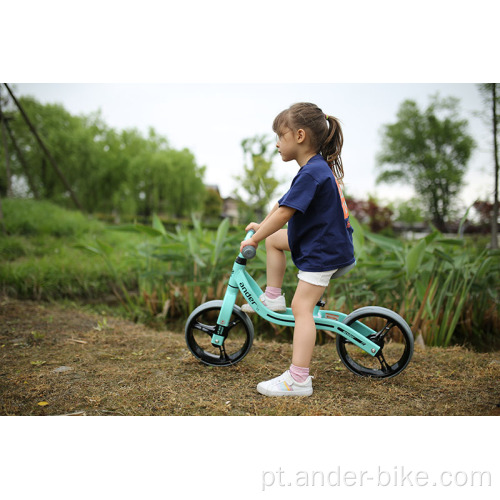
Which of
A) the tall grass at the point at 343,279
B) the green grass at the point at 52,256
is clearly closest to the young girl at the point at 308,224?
the tall grass at the point at 343,279

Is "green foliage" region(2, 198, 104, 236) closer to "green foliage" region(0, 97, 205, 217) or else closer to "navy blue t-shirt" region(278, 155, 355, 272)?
"green foliage" region(0, 97, 205, 217)

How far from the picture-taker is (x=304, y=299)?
5.35ft

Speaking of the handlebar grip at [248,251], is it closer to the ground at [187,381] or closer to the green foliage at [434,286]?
the ground at [187,381]

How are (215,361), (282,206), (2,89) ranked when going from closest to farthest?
(282,206)
(215,361)
(2,89)

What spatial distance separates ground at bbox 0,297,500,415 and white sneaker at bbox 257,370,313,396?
38 mm

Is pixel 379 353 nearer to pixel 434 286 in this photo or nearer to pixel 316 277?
pixel 316 277

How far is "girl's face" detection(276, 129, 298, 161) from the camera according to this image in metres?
1.64

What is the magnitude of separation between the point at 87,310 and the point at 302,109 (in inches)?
92.6

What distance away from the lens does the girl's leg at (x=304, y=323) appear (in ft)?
5.27

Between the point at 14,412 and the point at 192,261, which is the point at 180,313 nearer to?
the point at 192,261

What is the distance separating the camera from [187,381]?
1707 millimetres

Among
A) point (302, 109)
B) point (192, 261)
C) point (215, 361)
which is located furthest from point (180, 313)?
point (302, 109)

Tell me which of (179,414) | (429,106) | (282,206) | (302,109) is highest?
(429,106)

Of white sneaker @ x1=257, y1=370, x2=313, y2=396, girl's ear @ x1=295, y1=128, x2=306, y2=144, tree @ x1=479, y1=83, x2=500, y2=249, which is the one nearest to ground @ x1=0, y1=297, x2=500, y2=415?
white sneaker @ x1=257, y1=370, x2=313, y2=396
